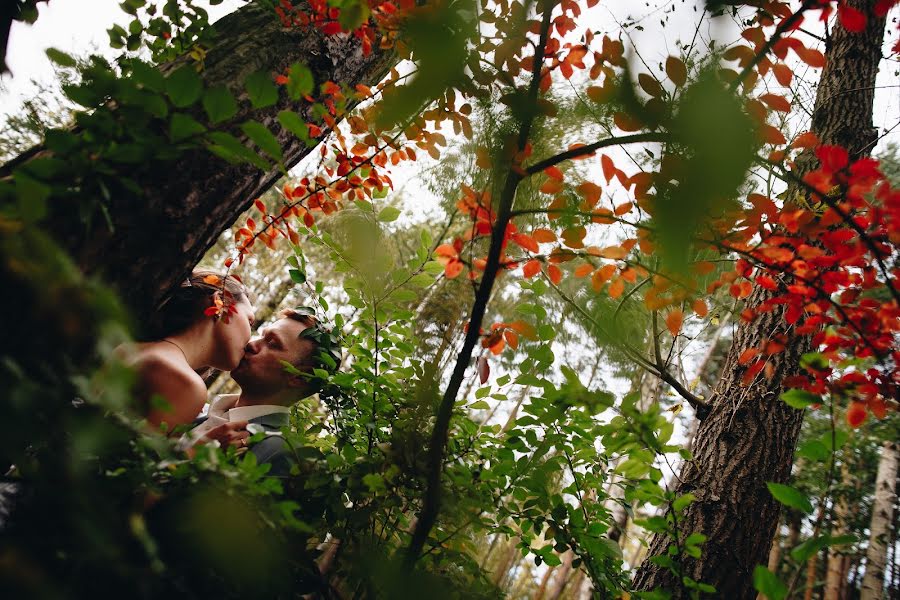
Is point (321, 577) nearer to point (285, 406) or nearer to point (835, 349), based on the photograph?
point (285, 406)

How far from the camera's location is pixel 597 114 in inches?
39.1

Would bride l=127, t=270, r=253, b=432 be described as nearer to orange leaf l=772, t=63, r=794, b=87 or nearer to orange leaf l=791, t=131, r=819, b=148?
orange leaf l=772, t=63, r=794, b=87

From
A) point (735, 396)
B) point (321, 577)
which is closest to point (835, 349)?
point (735, 396)

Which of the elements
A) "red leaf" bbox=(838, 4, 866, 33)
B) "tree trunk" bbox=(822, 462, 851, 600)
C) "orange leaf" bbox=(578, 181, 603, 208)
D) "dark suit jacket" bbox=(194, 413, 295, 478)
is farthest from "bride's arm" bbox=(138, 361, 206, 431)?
"tree trunk" bbox=(822, 462, 851, 600)

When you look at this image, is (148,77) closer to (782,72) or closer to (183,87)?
(183,87)

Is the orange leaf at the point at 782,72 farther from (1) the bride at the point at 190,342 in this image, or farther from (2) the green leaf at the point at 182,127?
(1) the bride at the point at 190,342

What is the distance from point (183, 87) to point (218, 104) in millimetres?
60

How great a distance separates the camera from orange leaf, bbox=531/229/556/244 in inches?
50.4

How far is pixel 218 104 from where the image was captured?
0.63 meters

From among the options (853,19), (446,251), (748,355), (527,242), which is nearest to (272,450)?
(446,251)

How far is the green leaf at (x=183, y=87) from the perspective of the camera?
0.62 meters

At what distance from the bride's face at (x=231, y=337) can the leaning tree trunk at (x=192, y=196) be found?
0.49m

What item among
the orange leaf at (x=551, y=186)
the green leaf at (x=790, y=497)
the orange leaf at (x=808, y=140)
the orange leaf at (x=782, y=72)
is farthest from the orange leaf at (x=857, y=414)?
the orange leaf at (x=808, y=140)

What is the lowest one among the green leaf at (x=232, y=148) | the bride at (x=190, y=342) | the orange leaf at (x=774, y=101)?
the bride at (x=190, y=342)
